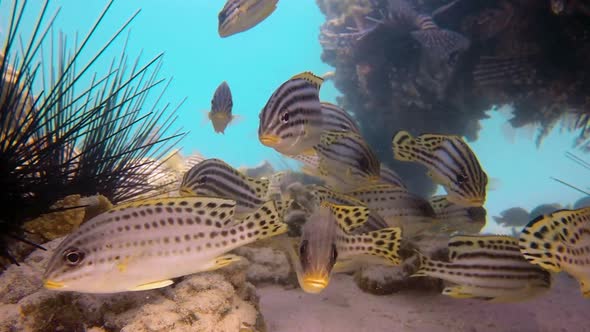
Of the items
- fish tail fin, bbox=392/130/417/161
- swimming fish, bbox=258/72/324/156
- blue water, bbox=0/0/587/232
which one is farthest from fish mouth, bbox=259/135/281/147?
blue water, bbox=0/0/587/232

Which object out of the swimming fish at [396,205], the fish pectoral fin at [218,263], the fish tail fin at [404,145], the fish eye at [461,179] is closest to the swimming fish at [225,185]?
the swimming fish at [396,205]

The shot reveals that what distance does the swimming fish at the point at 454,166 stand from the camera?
3143mm

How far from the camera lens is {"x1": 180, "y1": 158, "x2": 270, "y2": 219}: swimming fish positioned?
3189 millimetres

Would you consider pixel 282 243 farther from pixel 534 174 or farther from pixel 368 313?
pixel 534 174

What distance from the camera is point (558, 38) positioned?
6.24 meters

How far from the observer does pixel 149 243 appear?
199 cm

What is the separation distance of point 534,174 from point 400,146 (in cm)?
9643

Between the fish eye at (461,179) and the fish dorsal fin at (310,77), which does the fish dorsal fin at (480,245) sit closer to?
the fish eye at (461,179)

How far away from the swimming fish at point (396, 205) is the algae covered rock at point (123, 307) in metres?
1.72

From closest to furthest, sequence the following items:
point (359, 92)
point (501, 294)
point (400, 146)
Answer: point (501, 294), point (400, 146), point (359, 92)

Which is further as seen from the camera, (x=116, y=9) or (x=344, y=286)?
(x=116, y=9)

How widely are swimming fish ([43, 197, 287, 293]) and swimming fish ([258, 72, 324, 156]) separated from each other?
725 mm

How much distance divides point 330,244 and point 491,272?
1382 millimetres

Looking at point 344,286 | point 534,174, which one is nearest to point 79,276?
point 344,286
